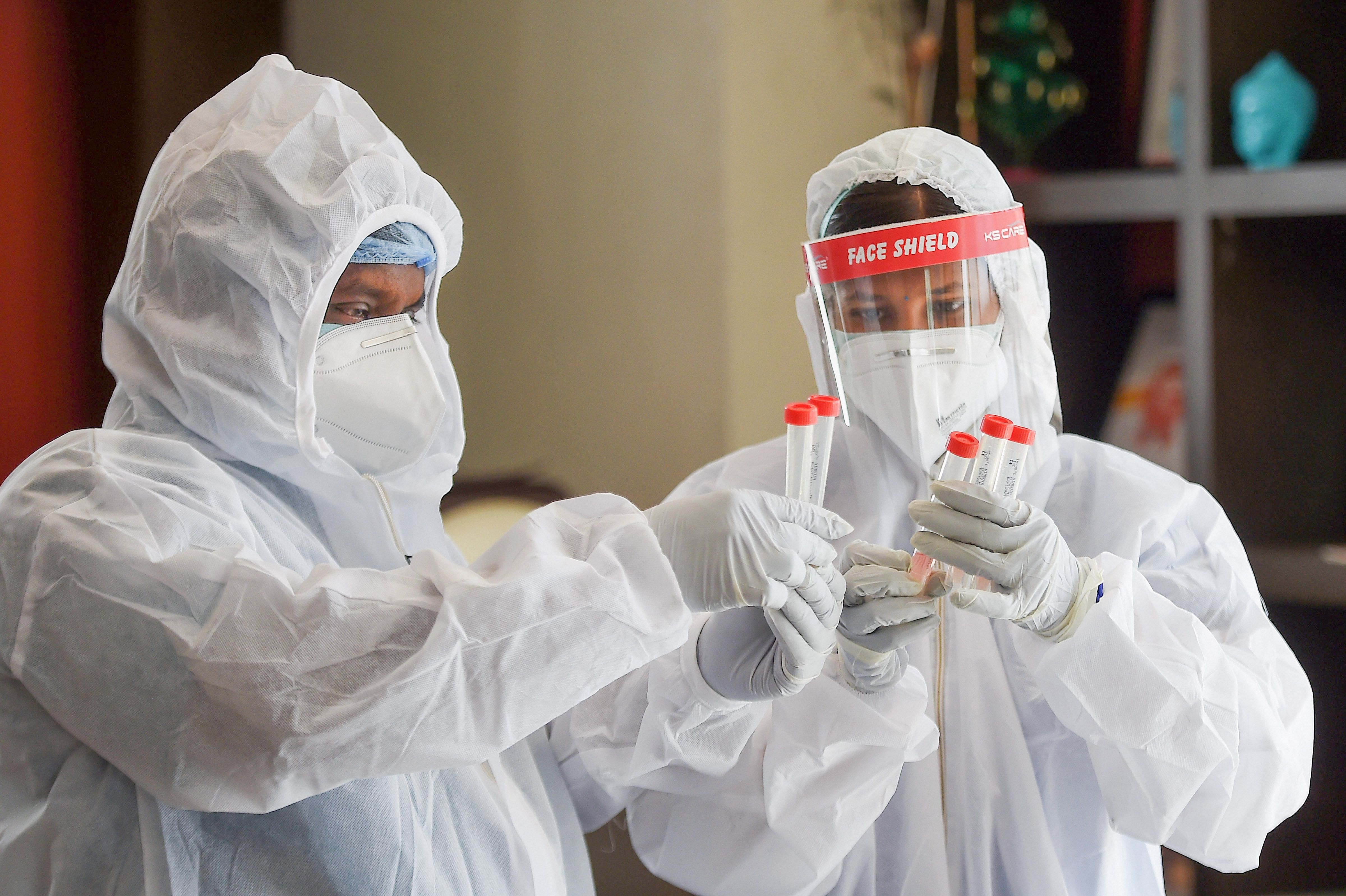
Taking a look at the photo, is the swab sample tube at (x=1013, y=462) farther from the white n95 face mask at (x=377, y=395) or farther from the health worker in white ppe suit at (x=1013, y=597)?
the white n95 face mask at (x=377, y=395)

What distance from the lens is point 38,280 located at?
161 cm

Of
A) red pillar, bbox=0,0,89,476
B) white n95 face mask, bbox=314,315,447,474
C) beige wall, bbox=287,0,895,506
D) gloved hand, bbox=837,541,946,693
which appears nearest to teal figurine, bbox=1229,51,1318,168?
beige wall, bbox=287,0,895,506

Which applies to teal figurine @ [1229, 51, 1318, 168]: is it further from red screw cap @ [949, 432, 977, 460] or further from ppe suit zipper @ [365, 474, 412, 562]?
ppe suit zipper @ [365, 474, 412, 562]

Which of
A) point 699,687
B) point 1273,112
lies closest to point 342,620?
point 699,687

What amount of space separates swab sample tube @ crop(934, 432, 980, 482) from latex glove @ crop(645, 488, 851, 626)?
12 cm

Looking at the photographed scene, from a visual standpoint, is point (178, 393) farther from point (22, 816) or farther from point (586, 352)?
point (586, 352)

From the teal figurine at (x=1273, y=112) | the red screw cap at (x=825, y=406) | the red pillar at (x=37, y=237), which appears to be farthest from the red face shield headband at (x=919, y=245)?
the red pillar at (x=37, y=237)

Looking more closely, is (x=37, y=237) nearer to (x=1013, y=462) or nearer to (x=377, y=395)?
(x=377, y=395)

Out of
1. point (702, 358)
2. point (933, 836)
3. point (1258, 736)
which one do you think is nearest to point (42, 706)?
point (933, 836)

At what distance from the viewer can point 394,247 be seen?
38.0 inches

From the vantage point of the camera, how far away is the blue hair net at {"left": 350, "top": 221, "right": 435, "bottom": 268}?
3.13 feet

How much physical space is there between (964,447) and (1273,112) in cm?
120

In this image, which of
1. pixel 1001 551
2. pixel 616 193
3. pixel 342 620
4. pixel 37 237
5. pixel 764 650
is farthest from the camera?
pixel 616 193

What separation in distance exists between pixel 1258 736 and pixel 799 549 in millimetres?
434
